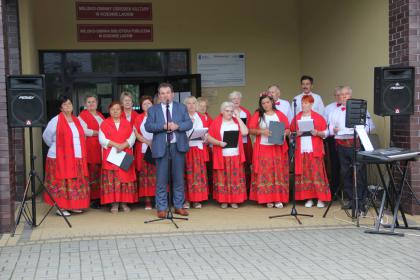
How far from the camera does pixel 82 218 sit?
802 cm

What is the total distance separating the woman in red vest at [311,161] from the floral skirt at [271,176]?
224 millimetres

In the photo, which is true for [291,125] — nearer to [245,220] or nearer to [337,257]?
[245,220]

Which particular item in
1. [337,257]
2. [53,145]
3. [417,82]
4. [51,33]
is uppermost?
[51,33]

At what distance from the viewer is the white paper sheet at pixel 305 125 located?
832 centimetres

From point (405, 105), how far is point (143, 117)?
3578mm

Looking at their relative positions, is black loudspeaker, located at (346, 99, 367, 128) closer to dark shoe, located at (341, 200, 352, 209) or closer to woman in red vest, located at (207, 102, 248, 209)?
dark shoe, located at (341, 200, 352, 209)

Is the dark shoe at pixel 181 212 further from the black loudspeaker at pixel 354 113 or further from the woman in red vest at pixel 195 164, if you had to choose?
the black loudspeaker at pixel 354 113

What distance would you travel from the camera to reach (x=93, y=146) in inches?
342

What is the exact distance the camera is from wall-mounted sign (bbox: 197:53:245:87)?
1197 centimetres

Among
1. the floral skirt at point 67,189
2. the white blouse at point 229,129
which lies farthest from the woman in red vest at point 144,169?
the white blouse at point 229,129

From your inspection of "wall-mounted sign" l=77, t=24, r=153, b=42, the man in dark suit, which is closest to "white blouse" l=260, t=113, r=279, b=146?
the man in dark suit

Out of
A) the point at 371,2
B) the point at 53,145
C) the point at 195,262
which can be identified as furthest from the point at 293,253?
the point at 371,2

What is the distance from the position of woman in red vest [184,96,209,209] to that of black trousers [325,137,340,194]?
2133 mm

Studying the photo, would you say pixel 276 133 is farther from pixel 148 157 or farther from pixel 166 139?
pixel 148 157
